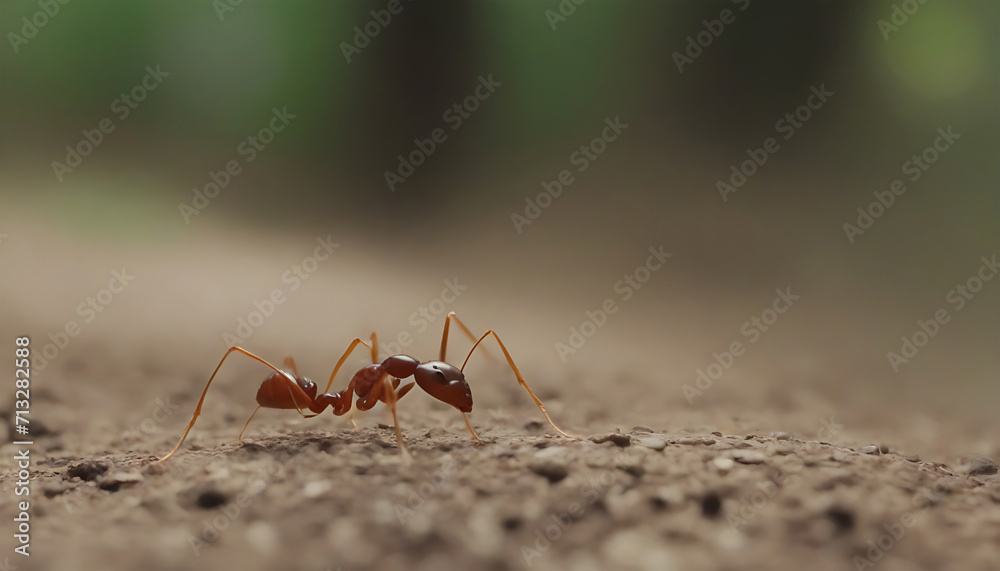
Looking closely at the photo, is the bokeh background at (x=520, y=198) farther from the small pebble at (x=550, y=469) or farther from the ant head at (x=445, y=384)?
the small pebble at (x=550, y=469)

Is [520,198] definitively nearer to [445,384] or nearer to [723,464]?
[445,384]

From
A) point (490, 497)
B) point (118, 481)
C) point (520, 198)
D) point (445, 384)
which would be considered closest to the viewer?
point (490, 497)

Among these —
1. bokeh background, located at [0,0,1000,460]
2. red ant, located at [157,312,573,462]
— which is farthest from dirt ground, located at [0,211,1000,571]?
bokeh background, located at [0,0,1000,460]

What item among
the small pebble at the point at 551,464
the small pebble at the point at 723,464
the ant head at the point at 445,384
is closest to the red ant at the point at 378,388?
the ant head at the point at 445,384

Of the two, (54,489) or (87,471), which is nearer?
(54,489)

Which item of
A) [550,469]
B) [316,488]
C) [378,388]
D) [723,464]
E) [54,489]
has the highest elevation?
[378,388]

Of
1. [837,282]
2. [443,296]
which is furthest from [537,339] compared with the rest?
[837,282]

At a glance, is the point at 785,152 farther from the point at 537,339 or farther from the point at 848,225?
the point at 537,339

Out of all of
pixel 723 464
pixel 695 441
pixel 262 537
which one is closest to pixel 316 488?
pixel 262 537
